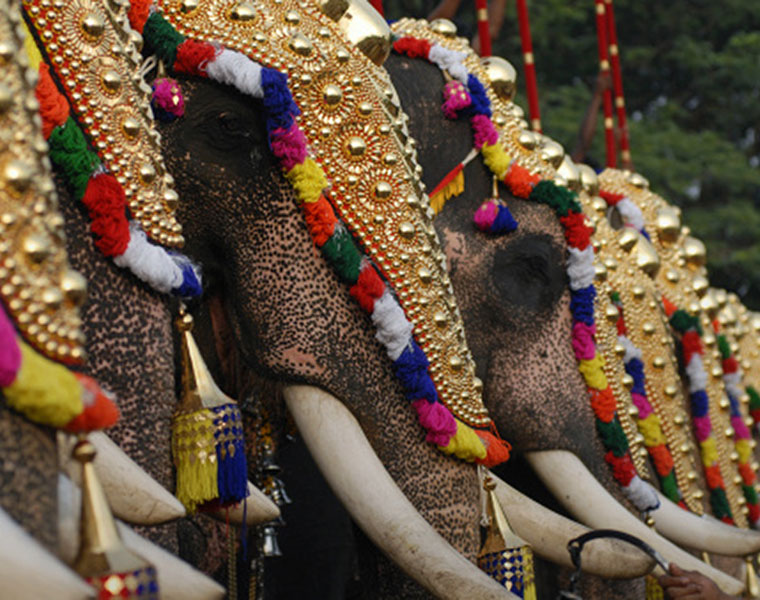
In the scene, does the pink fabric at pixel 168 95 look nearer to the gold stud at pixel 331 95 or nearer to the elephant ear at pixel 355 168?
the elephant ear at pixel 355 168

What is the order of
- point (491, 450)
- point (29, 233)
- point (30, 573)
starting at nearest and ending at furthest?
point (30, 573), point (29, 233), point (491, 450)

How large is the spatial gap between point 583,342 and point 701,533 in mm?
464

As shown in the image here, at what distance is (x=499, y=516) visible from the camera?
1.92 m

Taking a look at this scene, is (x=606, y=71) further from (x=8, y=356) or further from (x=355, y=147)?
(x=8, y=356)

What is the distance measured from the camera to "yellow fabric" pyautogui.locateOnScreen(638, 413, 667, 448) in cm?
284

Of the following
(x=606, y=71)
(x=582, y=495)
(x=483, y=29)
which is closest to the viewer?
(x=582, y=495)

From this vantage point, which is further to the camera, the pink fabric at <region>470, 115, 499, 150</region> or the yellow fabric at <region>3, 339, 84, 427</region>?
the pink fabric at <region>470, 115, 499, 150</region>

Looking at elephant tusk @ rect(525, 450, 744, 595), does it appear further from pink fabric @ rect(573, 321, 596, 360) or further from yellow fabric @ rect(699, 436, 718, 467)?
yellow fabric @ rect(699, 436, 718, 467)

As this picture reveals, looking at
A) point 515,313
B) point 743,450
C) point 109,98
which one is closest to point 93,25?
point 109,98

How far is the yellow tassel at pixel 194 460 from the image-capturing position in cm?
147

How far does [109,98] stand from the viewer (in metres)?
1.46

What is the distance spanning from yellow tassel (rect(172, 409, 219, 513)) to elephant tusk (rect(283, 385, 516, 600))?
340mm

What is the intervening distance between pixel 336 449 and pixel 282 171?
1.17 feet

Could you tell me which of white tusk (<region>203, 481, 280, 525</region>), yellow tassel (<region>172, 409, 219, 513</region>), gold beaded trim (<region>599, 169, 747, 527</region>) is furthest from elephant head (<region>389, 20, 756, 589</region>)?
yellow tassel (<region>172, 409, 219, 513</region>)
